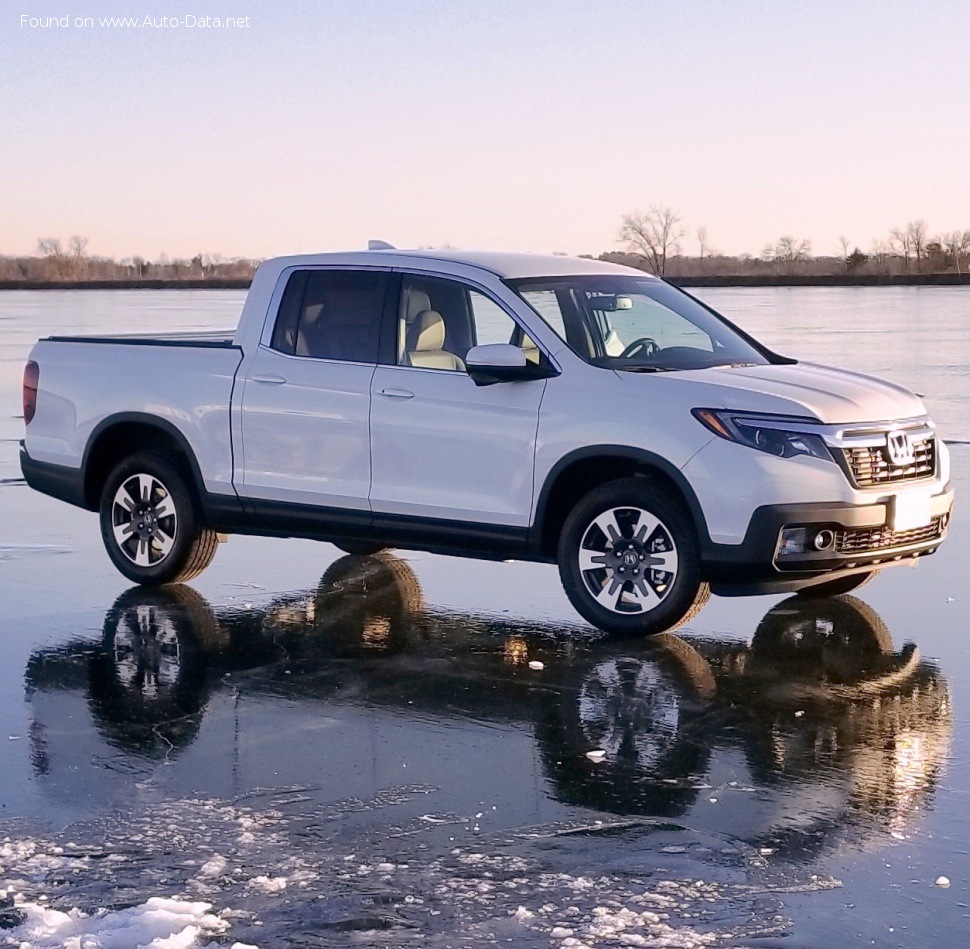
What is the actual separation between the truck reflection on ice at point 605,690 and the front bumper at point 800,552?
1.13ft

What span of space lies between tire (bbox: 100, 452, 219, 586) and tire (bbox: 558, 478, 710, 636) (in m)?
2.44

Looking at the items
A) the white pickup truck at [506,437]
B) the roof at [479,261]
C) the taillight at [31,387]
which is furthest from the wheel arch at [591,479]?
the taillight at [31,387]

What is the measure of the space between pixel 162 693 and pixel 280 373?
7.99 ft

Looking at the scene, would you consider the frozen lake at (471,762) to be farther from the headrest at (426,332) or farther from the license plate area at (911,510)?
the headrest at (426,332)

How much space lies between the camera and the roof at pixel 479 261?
29.3 ft

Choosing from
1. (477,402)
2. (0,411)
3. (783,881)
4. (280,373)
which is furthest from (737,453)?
(0,411)

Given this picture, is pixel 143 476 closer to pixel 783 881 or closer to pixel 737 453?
pixel 737 453

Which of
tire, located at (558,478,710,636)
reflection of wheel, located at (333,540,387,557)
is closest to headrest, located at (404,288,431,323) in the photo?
tire, located at (558,478,710,636)

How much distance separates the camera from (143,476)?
31.8 ft

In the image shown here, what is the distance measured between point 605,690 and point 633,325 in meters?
2.40

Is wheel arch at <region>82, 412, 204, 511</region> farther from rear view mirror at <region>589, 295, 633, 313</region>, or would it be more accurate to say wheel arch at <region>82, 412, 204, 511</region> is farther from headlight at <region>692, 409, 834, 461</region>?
headlight at <region>692, 409, 834, 461</region>

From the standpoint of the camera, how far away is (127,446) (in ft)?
32.4

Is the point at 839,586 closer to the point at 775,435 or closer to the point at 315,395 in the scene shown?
the point at 775,435

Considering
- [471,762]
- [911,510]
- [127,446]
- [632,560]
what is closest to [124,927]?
[471,762]
